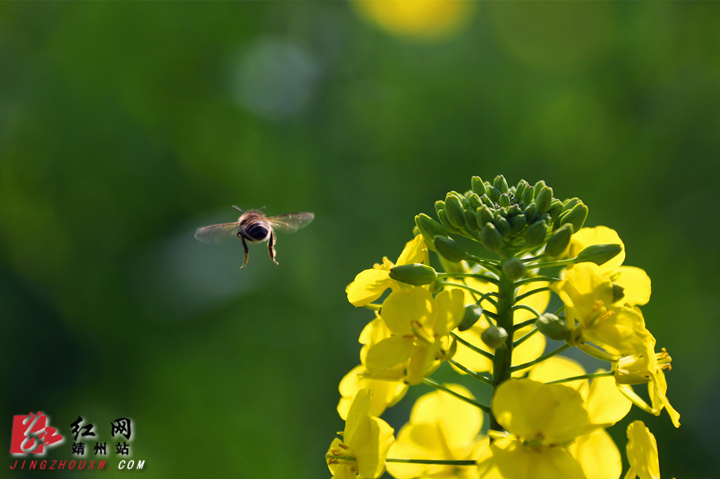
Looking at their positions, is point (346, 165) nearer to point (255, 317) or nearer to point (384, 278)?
point (255, 317)

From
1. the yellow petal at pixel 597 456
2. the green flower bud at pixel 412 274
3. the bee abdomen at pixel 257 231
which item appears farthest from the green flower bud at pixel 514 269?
the bee abdomen at pixel 257 231

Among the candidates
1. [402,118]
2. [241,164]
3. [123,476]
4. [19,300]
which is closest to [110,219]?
[19,300]

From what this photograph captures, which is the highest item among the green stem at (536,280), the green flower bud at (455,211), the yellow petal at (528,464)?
the green flower bud at (455,211)

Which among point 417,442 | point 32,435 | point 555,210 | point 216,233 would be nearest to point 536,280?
point 555,210

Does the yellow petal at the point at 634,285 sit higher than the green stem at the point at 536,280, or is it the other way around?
the green stem at the point at 536,280

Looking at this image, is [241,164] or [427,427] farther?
[241,164]

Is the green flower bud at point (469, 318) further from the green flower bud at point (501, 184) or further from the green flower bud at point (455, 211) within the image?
the green flower bud at point (501, 184)

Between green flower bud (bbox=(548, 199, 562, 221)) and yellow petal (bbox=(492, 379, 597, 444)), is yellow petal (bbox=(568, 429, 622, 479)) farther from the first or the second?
green flower bud (bbox=(548, 199, 562, 221))
